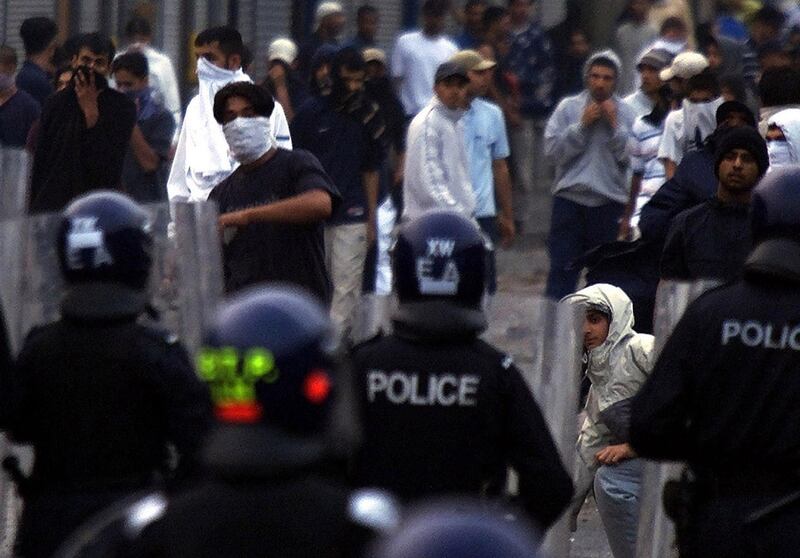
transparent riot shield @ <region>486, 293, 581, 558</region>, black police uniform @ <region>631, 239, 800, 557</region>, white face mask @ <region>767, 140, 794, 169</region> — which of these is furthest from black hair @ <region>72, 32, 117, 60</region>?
black police uniform @ <region>631, 239, 800, 557</region>

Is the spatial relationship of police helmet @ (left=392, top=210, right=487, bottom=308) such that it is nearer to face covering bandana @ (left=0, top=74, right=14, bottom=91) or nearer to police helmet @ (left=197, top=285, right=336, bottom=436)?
police helmet @ (left=197, top=285, right=336, bottom=436)

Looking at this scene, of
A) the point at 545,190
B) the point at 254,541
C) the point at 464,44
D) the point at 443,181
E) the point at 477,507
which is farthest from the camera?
the point at 545,190

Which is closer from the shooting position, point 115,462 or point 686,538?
point 115,462

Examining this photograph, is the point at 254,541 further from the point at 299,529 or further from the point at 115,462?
the point at 115,462

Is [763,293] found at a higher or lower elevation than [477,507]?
higher

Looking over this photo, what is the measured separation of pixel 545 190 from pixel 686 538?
48.0 feet

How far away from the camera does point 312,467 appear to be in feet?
11.2

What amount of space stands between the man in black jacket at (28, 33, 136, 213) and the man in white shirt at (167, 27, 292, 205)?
2.65 feet

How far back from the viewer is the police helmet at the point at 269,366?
3.35 metres

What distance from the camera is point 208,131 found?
367 inches

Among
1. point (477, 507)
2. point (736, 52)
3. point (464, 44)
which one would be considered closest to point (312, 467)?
point (477, 507)

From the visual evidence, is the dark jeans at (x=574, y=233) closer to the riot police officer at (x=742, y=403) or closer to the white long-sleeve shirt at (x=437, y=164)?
the white long-sleeve shirt at (x=437, y=164)

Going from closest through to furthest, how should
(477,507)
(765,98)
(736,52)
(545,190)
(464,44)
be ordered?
(477,507), (765,98), (736,52), (464,44), (545,190)

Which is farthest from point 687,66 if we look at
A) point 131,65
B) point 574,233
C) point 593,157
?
point 131,65
